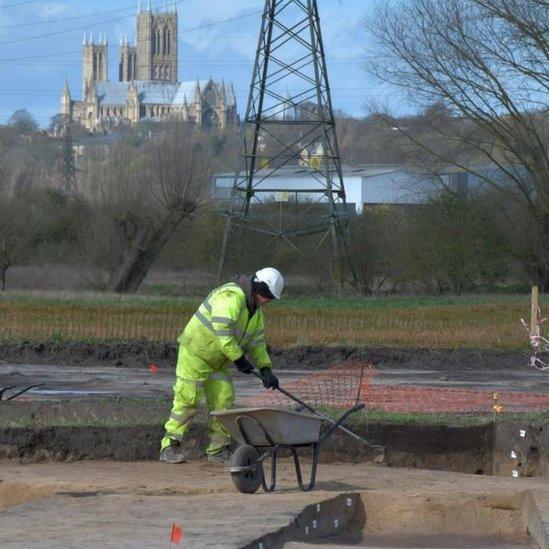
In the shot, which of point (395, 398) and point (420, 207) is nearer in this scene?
point (395, 398)

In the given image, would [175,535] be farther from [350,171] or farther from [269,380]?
[350,171]

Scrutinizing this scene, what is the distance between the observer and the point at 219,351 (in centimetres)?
1097

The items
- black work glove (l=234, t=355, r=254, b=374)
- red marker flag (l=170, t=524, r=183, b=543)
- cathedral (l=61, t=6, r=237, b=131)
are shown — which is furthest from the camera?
cathedral (l=61, t=6, r=237, b=131)

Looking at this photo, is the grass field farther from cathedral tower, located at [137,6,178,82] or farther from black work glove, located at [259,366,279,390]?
cathedral tower, located at [137,6,178,82]

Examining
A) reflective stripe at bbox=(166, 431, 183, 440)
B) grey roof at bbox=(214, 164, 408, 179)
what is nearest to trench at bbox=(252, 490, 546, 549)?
reflective stripe at bbox=(166, 431, 183, 440)

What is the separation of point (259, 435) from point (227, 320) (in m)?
1.13

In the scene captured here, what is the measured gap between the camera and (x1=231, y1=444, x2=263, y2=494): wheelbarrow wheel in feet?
32.4

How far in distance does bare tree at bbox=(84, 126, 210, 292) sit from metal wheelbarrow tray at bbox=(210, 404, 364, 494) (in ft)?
103

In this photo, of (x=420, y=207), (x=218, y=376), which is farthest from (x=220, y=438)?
(x=420, y=207)

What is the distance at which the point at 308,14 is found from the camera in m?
34.3

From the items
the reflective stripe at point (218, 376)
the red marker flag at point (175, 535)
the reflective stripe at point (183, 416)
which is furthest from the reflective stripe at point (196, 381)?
the red marker flag at point (175, 535)

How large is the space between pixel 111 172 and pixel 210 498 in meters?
38.6

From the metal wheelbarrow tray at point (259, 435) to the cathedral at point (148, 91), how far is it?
137 meters

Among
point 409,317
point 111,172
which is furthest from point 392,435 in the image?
point 111,172
